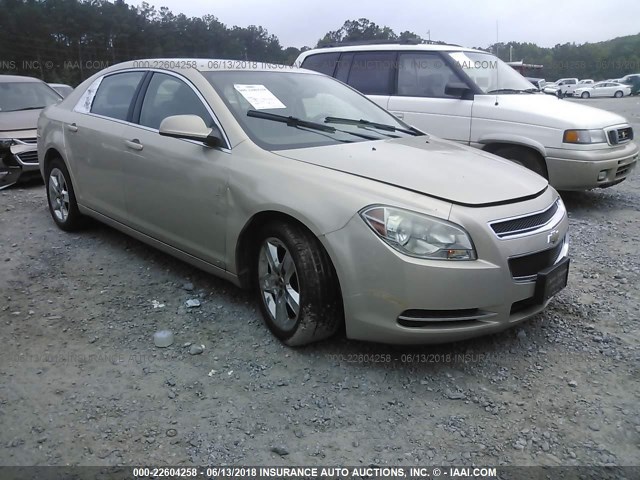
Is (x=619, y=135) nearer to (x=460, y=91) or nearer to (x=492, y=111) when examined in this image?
(x=492, y=111)

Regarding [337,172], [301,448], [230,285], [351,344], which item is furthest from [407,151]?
[301,448]

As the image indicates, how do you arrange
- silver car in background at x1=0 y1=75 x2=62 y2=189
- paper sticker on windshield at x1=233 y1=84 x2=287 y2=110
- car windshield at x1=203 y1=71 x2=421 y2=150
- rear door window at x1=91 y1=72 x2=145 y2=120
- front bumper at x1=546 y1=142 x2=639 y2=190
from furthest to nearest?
silver car in background at x1=0 y1=75 x2=62 y2=189
front bumper at x1=546 y1=142 x2=639 y2=190
rear door window at x1=91 y1=72 x2=145 y2=120
paper sticker on windshield at x1=233 y1=84 x2=287 y2=110
car windshield at x1=203 y1=71 x2=421 y2=150

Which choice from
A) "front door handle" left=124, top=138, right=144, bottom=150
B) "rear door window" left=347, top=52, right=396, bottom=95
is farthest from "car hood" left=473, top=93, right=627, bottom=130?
"front door handle" left=124, top=138, right=144, bottom=150

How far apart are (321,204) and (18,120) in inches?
261

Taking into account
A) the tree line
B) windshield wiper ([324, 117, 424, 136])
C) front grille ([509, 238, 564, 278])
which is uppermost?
the tree line

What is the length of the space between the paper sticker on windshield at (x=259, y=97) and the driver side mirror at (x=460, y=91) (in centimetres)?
320

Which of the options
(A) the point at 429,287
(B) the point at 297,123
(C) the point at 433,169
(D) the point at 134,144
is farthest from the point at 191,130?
(A) the point at 429,287

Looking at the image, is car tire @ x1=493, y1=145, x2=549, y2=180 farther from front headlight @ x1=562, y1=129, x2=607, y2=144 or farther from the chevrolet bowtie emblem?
the chevrolet bowtie emblem

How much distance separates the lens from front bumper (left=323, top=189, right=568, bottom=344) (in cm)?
258

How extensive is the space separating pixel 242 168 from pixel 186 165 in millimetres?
517

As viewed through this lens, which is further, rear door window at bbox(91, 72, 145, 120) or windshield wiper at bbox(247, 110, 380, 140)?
rear door window at bbox(91, 72, 145, 120)

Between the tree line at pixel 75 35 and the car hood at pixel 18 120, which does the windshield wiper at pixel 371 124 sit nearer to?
the car hood at pixel 18 120

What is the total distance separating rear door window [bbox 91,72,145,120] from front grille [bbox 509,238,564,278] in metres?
3.01

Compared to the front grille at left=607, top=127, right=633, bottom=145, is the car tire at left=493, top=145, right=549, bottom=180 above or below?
below
